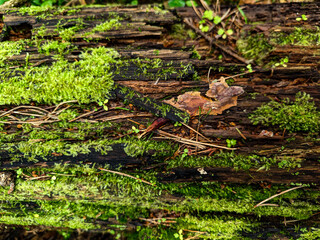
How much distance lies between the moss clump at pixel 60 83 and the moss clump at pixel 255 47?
6.94ft

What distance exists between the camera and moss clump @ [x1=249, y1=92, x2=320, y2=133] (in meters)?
2.60

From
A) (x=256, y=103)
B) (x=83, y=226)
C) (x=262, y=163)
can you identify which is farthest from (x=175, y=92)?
(x=83, y=226)

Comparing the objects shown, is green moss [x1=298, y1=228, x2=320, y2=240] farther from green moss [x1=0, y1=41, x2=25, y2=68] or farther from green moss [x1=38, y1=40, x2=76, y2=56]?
green moss [x1=0, y1=41, x2=25, y2=68]

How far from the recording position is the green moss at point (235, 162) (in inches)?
103

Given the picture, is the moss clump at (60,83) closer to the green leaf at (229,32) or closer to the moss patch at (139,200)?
the moss patch at (139,200)

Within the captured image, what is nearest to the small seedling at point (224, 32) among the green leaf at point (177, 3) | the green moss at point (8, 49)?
the green leaf at point (177, 3)

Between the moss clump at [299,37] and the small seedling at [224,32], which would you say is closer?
the moss clump at [299,37]

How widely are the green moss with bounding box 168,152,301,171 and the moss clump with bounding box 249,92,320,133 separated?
48 cm

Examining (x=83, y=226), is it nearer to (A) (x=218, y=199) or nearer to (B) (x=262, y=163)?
(A) (x=218, y=199)


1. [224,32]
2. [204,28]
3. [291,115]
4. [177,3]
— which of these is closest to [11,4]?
[177,3]

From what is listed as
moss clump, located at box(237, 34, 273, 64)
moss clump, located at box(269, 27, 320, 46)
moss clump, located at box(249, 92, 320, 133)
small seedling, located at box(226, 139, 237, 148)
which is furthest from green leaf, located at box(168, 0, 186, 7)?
small seedling, located at box(226, 139, 237, 148)

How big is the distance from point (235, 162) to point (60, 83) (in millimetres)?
2754

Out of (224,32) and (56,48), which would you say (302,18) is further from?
(56,48)

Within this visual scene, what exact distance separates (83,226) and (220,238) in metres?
2.19
